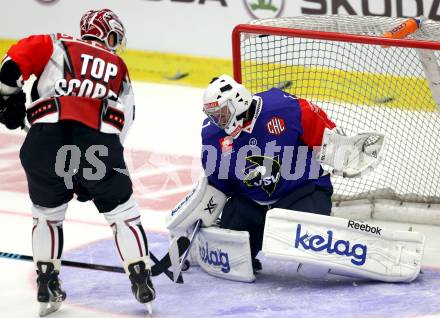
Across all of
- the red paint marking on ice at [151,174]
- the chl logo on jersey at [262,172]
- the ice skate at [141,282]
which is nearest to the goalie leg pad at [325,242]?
the chl logo on jersey at [262,172]

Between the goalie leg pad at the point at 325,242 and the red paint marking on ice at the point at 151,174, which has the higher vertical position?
the goalie leg pad at the point at 325,242

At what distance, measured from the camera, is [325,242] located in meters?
3.81

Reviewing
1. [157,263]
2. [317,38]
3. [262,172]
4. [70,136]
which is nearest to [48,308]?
[157,263]

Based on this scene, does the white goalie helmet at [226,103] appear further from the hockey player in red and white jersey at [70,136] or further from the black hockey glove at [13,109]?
the black hockey glove at [13,109]

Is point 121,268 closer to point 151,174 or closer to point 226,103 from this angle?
point 226,103

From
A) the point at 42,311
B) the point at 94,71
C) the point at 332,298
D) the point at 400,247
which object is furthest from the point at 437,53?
the point at 42,311

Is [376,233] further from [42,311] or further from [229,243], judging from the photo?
[42,311]

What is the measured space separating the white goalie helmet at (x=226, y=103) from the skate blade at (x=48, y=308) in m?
0.88

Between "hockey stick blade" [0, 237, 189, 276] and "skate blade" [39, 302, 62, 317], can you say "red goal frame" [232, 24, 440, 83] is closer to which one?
"hockey stick blade" [0, 237, 189, 276]

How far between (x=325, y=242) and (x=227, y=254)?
40cm

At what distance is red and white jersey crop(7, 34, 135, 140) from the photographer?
345 cm

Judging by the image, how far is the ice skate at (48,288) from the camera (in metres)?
3.63

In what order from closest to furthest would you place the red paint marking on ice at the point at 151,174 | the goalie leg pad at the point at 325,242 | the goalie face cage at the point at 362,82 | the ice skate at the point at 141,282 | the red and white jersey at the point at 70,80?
the red and white jersey at the point at 70,80
the ice skate at the point at 141,282
the goalie leg pad at the point at 325,242
the goalie face cage at the point at 362,82
the red paint marking on ice at the point at 151,174

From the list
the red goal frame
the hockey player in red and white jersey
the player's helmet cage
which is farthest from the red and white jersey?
the red goal frame
